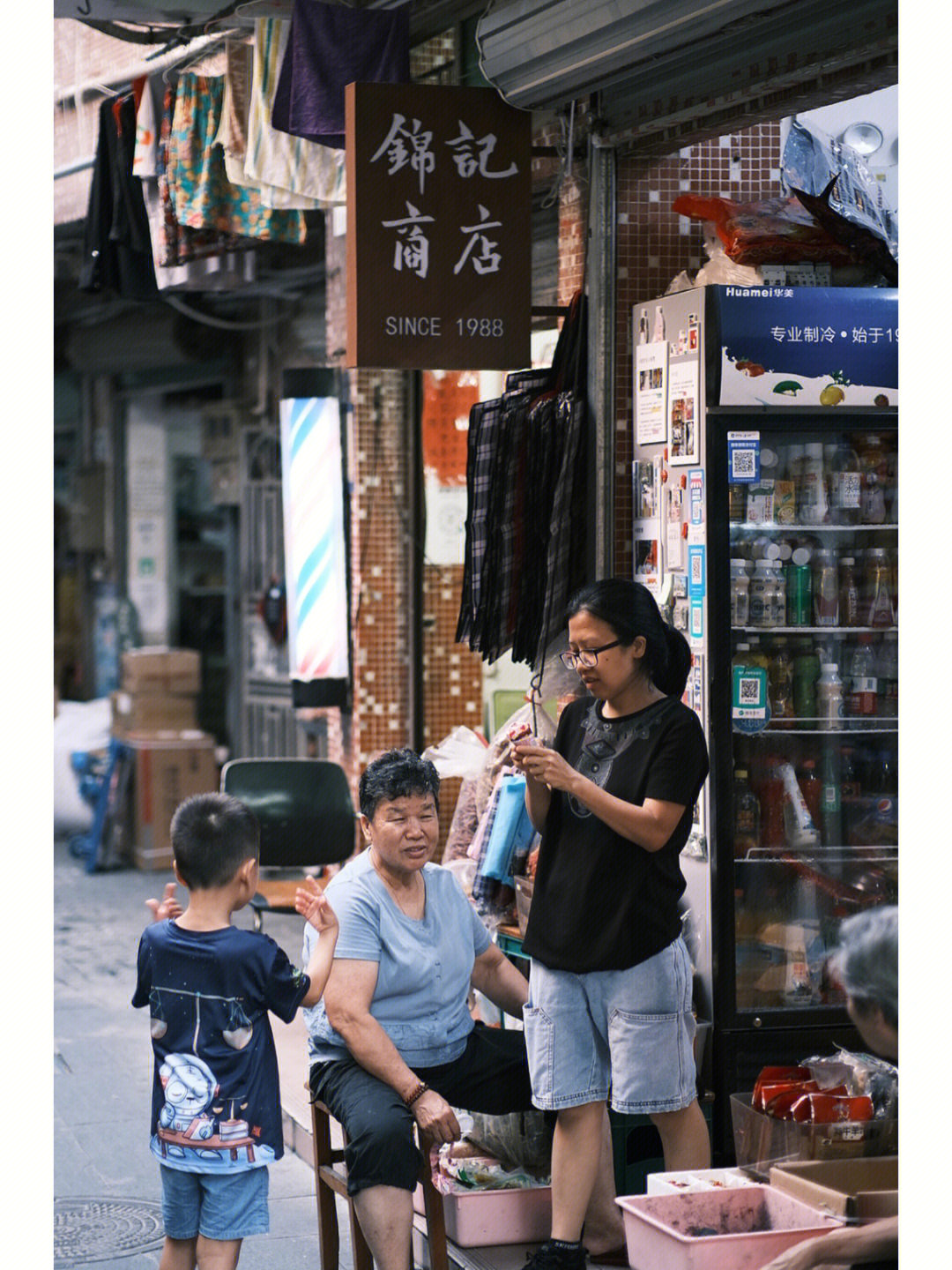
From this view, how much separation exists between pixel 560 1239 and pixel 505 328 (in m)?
3.09

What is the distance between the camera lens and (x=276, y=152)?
7223 millimetres

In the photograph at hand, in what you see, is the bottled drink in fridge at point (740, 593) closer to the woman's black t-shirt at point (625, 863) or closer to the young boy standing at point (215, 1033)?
the woman's black t-shirt at point (625, 863)

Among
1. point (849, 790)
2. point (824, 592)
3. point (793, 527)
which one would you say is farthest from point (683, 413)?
point (849, 790)

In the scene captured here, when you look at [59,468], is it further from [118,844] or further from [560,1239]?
[560,1239]

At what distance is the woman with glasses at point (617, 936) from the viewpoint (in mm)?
4645

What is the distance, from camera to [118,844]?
12719mm

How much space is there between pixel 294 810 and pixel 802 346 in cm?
→ 344

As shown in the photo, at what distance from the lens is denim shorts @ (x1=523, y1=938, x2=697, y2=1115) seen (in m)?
4.66

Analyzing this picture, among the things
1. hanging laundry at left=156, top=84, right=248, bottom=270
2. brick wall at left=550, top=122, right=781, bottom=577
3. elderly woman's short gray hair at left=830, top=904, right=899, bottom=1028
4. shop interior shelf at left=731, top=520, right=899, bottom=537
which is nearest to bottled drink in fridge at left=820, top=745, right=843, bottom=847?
shop interior shelf at left=731, top=520, right=899, bottom=537

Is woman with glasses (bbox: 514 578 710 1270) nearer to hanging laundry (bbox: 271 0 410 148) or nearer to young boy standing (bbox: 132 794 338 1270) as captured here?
young boy standing (bbox: 132 794 338 1270)

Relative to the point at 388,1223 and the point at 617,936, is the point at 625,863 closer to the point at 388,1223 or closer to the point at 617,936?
the point at 617,936

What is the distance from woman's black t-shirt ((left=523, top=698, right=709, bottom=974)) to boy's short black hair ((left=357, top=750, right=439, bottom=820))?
42 centimetres
